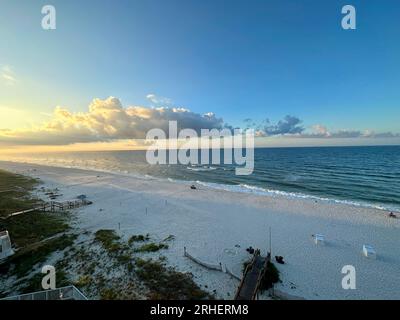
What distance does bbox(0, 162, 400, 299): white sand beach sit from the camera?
53.3 feet

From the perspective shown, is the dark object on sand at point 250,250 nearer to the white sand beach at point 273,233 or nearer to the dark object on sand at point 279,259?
the white sand beach at point 273,233

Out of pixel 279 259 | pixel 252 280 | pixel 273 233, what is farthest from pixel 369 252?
pixel 252 280

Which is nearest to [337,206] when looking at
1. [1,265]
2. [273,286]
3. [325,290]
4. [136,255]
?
[325,290]

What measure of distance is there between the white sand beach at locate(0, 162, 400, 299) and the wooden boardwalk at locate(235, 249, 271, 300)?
1.01 meters

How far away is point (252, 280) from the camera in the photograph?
15195 mm

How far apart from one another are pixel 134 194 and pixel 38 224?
62.9 ft

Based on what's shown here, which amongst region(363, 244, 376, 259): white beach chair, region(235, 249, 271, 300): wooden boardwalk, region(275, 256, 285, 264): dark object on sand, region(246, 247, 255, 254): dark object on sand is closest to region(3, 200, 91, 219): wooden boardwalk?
region(246, 247, 255, 254): dark object on sand

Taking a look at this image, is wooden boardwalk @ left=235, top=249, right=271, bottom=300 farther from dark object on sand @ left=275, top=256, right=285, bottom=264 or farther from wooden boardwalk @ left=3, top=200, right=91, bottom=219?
wooden boardwalk @ left=3, top=200, right=91, bottom=219

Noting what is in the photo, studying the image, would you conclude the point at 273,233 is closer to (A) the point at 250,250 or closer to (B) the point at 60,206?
(A) the point at 250,250

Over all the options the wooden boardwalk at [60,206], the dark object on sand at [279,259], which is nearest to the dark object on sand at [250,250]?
the dark object on sand at [279,259]

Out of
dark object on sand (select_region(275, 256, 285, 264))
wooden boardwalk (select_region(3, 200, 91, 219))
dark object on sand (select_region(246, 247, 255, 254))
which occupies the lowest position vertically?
dark object on sand (select_region(275, 256, 285, 264))

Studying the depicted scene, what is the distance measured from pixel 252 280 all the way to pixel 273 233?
33.8ft

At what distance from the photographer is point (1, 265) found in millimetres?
18547
